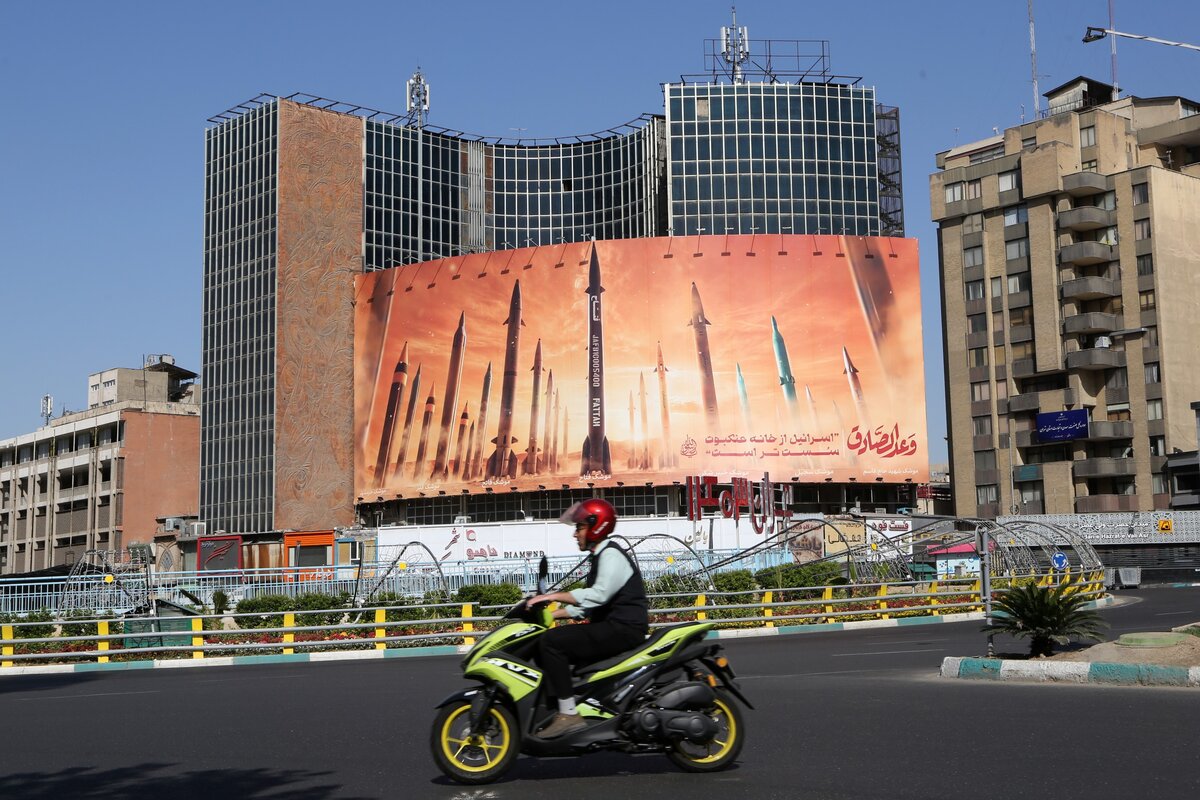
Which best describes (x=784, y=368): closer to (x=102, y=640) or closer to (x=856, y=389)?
(x=856, y=389)

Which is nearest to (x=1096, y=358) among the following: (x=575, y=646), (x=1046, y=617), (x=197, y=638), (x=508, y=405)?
(x=508, y=405)

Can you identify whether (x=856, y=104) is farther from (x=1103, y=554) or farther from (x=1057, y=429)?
(x=1103, y=554)

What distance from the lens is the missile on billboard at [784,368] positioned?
78.0 m

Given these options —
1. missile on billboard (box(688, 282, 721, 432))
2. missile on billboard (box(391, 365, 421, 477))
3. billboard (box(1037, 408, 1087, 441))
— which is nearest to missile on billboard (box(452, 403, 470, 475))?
missile on billboard (box(391, 365, 421, 477))

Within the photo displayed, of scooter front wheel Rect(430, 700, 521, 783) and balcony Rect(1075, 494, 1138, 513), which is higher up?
balcony Rect(1075, 494, 1138, 513)

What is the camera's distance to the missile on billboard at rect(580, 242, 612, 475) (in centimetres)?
7775

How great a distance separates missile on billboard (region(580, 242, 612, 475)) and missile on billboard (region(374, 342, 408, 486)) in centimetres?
1214

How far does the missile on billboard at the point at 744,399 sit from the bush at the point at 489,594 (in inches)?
1885

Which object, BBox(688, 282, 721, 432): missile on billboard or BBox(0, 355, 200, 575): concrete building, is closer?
BBox(688, 282, 721, 432): missile on billboard

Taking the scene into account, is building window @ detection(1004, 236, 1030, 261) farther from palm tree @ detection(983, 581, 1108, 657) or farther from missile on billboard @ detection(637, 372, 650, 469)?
palm tree @ detection(983, 581, 1108, 657)

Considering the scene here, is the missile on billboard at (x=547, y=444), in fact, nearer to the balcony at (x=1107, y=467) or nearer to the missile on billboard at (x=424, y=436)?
the missile on billboard at (x=424, y=436)

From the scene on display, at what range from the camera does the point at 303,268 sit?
3504 inches

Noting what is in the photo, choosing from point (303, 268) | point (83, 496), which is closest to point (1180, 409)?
point (303, 268)

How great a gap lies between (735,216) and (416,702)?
74231 millimetres
